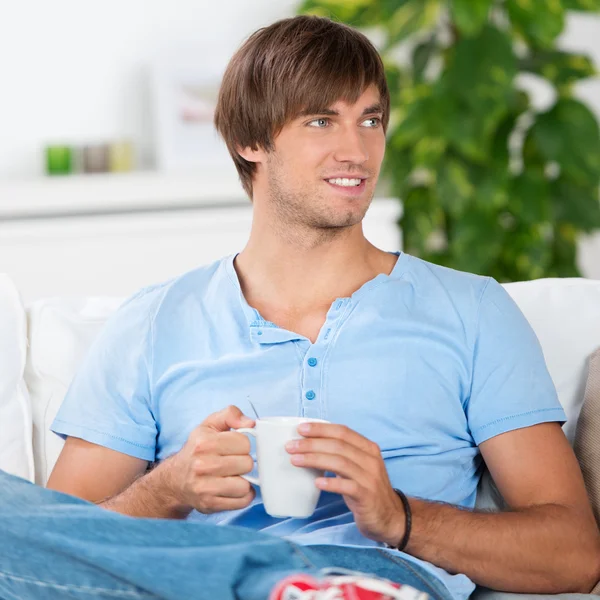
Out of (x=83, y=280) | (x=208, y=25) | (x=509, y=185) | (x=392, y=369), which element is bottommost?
(x=83, y=280)

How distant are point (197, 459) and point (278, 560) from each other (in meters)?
0.19

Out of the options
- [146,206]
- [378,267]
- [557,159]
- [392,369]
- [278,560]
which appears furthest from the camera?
[146,206]

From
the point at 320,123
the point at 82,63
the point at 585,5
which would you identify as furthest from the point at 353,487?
the point at 82,63

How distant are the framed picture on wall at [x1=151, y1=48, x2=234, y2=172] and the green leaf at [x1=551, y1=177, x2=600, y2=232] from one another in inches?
45.4

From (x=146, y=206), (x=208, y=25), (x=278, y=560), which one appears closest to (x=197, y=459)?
(x=278, y=560)

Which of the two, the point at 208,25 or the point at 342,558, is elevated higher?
the point at 208,25

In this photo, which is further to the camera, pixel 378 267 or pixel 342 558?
pixel 378 267

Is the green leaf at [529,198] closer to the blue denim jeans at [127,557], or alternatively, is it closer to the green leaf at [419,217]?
the green leaf at [419,217]

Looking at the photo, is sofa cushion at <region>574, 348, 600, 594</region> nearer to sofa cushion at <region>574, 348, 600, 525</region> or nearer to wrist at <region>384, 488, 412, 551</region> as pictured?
sofa cushion at <region>574, 348, 600, 525</region>

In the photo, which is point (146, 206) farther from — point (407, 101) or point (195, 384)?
point (195, 384)

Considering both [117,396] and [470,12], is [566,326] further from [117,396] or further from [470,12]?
[470,12]

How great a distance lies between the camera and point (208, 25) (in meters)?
3.78

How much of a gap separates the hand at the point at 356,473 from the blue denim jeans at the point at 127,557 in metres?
0.09

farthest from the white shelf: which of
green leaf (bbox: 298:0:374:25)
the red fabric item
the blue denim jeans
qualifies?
the red fabric item
